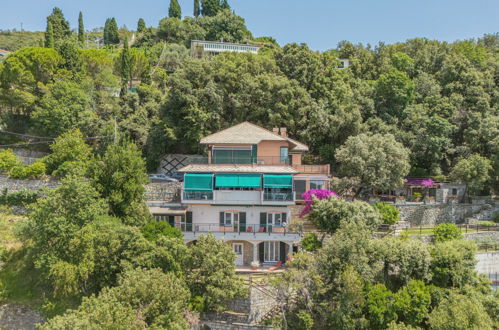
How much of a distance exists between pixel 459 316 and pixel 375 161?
17986mm

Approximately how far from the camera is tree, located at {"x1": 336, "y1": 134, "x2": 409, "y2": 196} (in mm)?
42500

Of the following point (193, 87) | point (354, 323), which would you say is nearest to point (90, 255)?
point (354, 323)

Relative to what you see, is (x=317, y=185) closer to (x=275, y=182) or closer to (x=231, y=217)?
(x=275, y=182)

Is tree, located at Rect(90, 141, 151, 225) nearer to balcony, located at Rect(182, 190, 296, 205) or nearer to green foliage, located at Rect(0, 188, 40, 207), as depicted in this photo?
balcony, located at Rect(182, 190, 296, 205)

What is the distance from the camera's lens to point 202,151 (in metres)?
49.7

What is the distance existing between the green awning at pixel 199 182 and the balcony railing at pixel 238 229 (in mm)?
2904

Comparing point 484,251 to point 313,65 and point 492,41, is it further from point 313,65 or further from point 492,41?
point 492,41

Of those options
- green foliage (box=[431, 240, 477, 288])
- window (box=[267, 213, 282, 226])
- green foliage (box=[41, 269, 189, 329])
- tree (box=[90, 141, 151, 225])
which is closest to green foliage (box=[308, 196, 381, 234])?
window (box=[267, 213, 282, 226])

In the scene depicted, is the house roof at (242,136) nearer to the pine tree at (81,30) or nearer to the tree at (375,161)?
the tree at (375,161)

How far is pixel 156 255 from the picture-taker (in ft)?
97.1

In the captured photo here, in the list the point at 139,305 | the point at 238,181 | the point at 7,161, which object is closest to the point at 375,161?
the point at 238,181

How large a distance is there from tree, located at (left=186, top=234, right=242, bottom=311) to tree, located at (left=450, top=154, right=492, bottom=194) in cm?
2936

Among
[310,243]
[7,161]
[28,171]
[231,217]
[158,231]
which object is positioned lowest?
[310,243]

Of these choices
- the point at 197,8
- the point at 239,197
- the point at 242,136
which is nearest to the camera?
the point at 239,197
